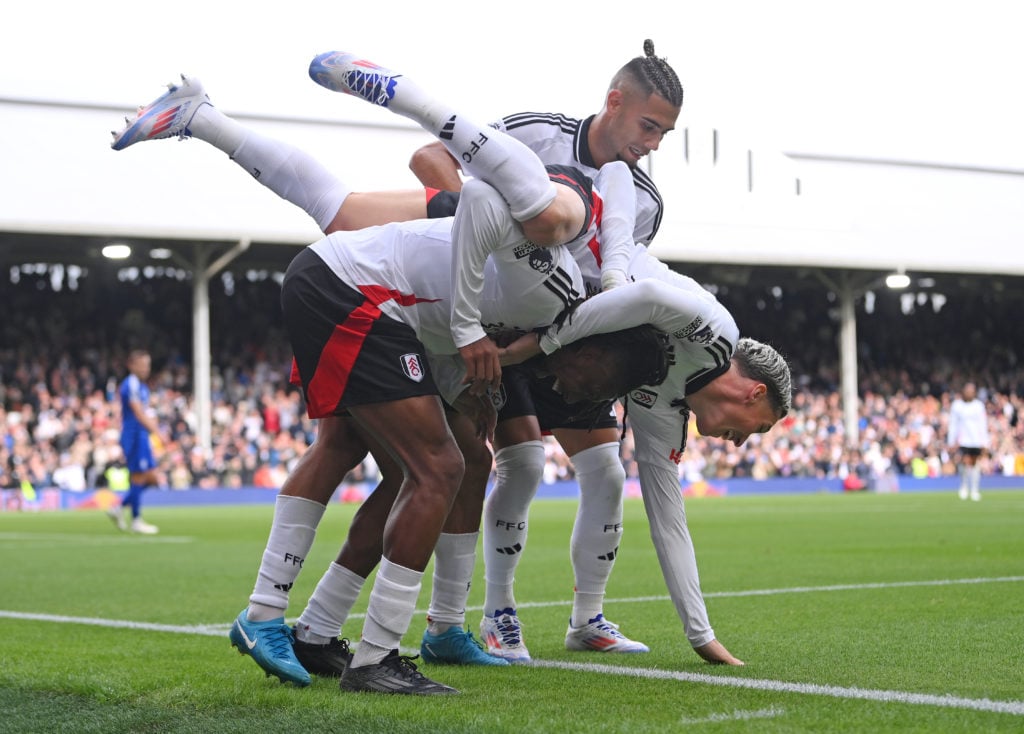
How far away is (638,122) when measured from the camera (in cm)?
491

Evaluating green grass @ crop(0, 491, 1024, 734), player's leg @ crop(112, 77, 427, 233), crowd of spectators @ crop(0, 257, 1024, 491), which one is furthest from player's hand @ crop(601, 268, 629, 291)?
crowd of spectators @ crop(0, 257, 1024, 491)

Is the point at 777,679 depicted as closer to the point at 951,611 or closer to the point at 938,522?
the point at 951,611

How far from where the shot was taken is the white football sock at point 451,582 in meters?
5.03

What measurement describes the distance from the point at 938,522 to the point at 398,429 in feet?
39.3

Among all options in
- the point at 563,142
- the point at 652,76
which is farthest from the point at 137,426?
the point at 652,76

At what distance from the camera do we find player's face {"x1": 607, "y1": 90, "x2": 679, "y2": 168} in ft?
16.0

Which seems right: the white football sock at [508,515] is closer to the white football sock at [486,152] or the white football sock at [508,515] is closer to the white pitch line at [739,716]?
the white football sock at [486,152]

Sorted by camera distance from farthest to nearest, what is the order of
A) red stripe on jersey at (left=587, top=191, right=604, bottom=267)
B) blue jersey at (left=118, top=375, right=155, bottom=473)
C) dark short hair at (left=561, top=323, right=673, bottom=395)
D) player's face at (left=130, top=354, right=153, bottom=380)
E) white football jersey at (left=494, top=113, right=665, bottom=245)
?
blue jersey at (left=118, top=375, right=155, bottom=473) → player's face at (left=130, top=354, right=153, bottom=380) → white football jersey at (left=494, top=113, right=665, bottom=245) → red stripe on jersey at (left=587, top=191, right=604, bottom=267) → dark short hair at (left=561, top=323, right=673, bottom=395)

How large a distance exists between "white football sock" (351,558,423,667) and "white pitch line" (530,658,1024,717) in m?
0.82

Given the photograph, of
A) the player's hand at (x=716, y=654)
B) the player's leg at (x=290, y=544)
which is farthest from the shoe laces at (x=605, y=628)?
the player's leg at (x=290, y=544)

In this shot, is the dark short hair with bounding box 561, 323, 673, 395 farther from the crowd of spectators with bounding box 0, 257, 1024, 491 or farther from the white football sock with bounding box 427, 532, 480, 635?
the crowd of spectators with bounding box 0, 257, 1024, 491

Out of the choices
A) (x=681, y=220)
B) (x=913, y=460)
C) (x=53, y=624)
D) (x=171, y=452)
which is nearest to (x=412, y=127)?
(x=681, y=220)

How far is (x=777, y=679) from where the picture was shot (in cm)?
428

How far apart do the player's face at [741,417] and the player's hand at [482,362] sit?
0.78 m
